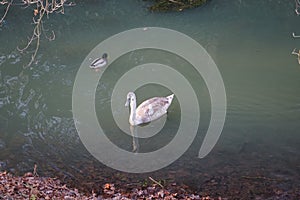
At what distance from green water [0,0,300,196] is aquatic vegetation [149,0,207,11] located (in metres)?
0.41

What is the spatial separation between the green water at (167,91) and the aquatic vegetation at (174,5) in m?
0.41

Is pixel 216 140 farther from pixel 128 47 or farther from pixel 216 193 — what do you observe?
pixel 128 47

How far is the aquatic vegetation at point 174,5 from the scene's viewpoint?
62.0ft

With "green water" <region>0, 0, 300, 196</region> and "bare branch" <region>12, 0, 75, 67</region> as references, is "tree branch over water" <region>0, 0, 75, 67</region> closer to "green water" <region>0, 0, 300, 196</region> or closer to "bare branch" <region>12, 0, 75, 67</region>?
"bare branch" <region>12, 0, 75, 67</region>

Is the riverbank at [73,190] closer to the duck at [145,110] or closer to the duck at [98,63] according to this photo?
the duck at [145,110]

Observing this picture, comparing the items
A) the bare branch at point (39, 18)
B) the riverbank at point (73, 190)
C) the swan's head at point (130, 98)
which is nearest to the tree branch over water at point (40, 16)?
the bare branch at point (39, 18)

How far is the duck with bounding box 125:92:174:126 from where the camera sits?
10641 mm

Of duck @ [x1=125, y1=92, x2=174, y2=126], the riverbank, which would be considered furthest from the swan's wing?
the riverbank

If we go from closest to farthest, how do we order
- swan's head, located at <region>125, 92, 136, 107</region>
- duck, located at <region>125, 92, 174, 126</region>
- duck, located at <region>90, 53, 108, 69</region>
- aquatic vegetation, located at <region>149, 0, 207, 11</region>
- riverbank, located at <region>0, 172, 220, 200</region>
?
riverbank, located at <region>0, 172, 220, 200</region> < duck, located at <region>125, 92, 174, 126</region> < swan's head, located at <region>125, 92, 136, 107</region> < duck, located at <region>90, 53, 108, 69</region> < aquatic vegetation, located at <region>149, 0, 207, 11</region>

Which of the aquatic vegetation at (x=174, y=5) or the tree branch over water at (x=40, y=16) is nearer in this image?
the tree branch over water at (x=40, y=16)

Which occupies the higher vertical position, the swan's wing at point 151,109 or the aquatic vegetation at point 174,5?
the aquatic vegetation at point 174,5

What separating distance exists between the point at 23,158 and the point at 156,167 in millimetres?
3030

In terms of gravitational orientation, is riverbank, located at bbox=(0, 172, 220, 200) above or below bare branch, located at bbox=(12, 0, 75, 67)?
below

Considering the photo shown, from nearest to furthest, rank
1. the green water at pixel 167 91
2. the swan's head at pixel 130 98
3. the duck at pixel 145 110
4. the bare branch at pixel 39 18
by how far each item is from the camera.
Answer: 1. the green water at pixel 167 91
2. the bare branch at pixel 39 18
3. the duck at pixel 145 110
4. the swan's head at pixel 130 98
